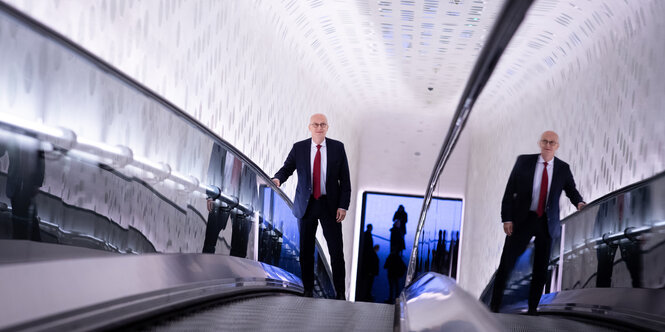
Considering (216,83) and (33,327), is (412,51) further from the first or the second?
(33,327)

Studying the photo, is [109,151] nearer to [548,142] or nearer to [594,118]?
[548,142]

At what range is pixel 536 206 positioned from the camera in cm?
344

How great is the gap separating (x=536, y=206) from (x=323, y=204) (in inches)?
99.7

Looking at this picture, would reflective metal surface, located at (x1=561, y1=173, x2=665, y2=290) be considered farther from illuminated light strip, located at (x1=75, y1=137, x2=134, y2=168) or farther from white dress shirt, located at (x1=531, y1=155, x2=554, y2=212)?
illuminated light strip, located at (x1=75, y1=137, x2=134, y2=168)

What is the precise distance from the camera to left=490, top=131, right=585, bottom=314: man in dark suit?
3.46 meters

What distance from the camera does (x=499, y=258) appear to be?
3.82 metres

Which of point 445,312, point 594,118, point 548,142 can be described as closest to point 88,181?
point 445,312

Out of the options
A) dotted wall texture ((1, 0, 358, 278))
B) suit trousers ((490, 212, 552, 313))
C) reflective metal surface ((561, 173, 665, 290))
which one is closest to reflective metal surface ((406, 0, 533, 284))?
suit trousers ((490, 212, 552, 313))

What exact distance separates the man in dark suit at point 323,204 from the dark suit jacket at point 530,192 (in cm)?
215

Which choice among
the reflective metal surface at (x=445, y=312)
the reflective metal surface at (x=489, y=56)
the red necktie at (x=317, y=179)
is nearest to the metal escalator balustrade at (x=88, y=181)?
the reflective metal surface at (x=445, y=312)

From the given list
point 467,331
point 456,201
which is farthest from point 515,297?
point 467,331

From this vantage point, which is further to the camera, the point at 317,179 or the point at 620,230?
the point at 317,179

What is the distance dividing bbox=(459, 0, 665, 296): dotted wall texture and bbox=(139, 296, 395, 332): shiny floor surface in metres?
1.09

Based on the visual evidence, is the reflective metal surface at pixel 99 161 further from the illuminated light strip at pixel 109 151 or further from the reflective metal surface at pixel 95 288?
the reflective metal surface at pixel 95 288
